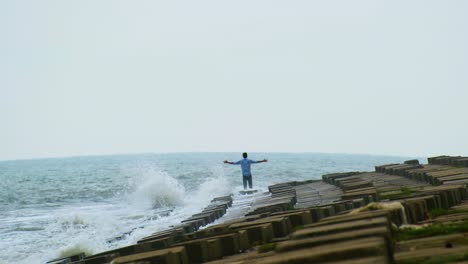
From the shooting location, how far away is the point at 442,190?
10469mm

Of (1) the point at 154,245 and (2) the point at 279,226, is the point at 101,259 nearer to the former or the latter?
(1) the point at 154,245

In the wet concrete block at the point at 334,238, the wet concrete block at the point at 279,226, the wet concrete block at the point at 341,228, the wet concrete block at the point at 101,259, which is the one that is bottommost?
the wet concrete block at the point at 101,259

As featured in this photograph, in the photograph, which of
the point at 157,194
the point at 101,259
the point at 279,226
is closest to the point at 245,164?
the point at 157,194

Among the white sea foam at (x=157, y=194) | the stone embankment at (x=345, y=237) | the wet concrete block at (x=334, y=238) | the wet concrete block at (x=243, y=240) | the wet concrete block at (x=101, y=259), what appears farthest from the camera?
the white sea foam at (x=157, y=194)

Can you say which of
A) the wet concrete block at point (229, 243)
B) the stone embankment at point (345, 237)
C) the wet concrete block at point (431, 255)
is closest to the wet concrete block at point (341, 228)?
the stone embankment at point (345, 237)

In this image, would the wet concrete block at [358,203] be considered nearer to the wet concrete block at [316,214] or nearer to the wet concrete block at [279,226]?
the wet concrete block at [316,214]

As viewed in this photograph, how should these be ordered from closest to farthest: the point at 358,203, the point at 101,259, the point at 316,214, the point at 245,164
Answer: the point at 101,259, the point at 316,214, the point at 358,203, the point at 245,164

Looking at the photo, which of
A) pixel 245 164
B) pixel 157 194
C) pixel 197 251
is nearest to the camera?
pixel 197 251

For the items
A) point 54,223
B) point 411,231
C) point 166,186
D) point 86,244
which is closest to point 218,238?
point 411,231

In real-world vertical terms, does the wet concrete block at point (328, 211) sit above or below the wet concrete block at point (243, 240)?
above

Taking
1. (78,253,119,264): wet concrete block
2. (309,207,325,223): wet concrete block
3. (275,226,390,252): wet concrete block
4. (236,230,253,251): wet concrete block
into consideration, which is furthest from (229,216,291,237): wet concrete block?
(275,226,390,252): wet concrete block

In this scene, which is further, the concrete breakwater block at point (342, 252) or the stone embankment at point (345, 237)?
the stone embankment at point (345, 237)

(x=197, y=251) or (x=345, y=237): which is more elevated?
(x=345, y=237)

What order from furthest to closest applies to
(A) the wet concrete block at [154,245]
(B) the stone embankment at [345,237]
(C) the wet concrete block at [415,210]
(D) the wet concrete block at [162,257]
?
(A) the wet concrete block at [154,245] < (C) the wet concrete block at [415,210] < (D) the wet concrete block at [162,257] < (B) the stone embankment at [345,237]
